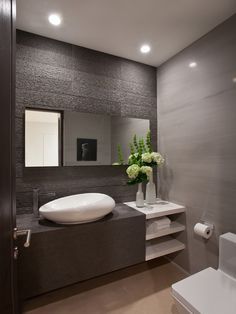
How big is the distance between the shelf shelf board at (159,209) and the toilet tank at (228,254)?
553 millimetres

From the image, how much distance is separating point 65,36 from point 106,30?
1.39 feet

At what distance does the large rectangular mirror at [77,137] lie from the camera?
177cm

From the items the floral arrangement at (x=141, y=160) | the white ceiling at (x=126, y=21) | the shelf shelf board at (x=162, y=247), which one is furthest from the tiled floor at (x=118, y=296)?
the white ceiling at (x=126, y=21)

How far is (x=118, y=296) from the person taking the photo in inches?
69.9

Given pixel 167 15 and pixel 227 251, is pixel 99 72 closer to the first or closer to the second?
pixel 167 15

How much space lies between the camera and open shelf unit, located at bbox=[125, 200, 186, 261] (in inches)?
75.0

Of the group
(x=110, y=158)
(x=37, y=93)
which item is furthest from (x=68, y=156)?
(x=37, y=93)

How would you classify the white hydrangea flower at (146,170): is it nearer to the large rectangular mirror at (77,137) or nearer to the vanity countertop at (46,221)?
the large rectangular mirror at (77,137)

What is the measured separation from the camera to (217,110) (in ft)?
5.65

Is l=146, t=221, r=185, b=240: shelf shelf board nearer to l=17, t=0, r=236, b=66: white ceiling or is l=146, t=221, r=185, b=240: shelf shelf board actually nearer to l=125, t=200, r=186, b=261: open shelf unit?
l=125, t=200, r=186, b=261: open shelf unit

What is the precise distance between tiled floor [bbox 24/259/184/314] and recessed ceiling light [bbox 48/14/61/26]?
101 inches

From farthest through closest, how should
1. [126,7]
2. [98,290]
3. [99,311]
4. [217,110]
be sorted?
[98,290] < [217,110] < [99,311] < [126,7]

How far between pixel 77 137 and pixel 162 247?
1.57 m

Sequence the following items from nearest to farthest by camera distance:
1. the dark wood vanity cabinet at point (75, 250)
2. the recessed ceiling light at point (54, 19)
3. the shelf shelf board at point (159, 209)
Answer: the dark wood vanity cabinet at point (75, 250) < the recessed ceiling light at point (54, 19) < the shelf shelf board at point (159, 209)
